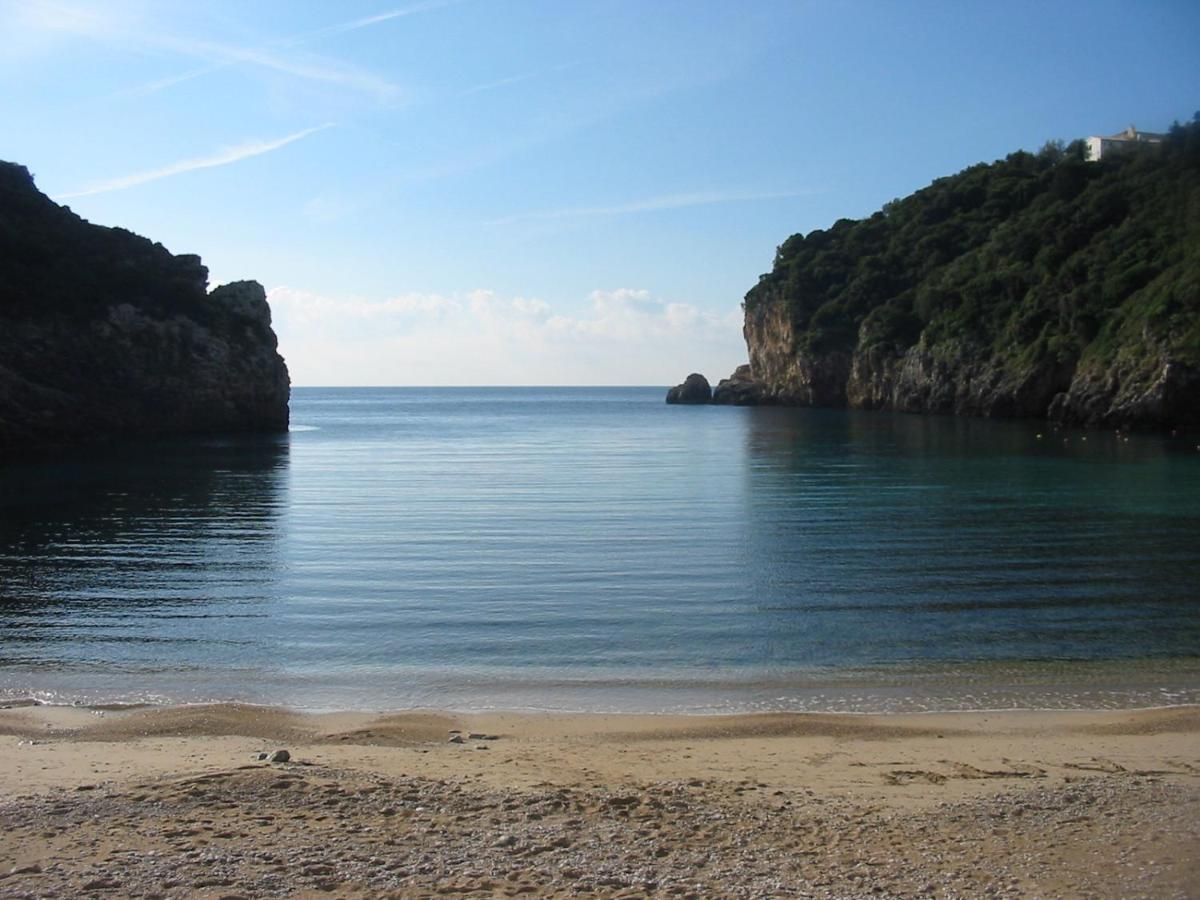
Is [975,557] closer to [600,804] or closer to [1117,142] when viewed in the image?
[600,804]

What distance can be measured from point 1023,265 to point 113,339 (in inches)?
2731

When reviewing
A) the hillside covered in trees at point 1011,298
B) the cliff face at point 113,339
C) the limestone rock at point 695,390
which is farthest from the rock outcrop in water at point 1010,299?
the cliff face at point 113,339

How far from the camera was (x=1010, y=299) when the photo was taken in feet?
263

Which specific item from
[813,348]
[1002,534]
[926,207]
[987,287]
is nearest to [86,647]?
[1002,534]

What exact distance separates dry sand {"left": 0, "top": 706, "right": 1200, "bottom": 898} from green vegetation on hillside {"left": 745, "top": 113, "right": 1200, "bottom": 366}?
55389mm

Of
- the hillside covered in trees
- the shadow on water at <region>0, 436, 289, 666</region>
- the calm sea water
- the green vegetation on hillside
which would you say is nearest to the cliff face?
the shadow on water at <region>0, 436, 289, 666</region>

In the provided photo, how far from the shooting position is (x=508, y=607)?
16.2 m

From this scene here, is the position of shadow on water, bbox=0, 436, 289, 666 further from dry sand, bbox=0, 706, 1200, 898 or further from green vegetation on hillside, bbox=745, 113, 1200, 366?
green vegetation on hillside, bbox=745, 113, 1200, 366

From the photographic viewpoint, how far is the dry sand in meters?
6.19

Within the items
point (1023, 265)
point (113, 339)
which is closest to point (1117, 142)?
point (1023, 265)

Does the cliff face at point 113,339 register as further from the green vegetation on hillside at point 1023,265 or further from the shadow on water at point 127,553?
the green vegetation on hillside at point 1023,265

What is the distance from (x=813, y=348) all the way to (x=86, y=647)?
315 ft

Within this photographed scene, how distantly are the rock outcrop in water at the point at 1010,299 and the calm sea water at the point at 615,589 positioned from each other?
1105 inches

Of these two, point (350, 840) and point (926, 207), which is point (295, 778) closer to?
point (350, 840)
